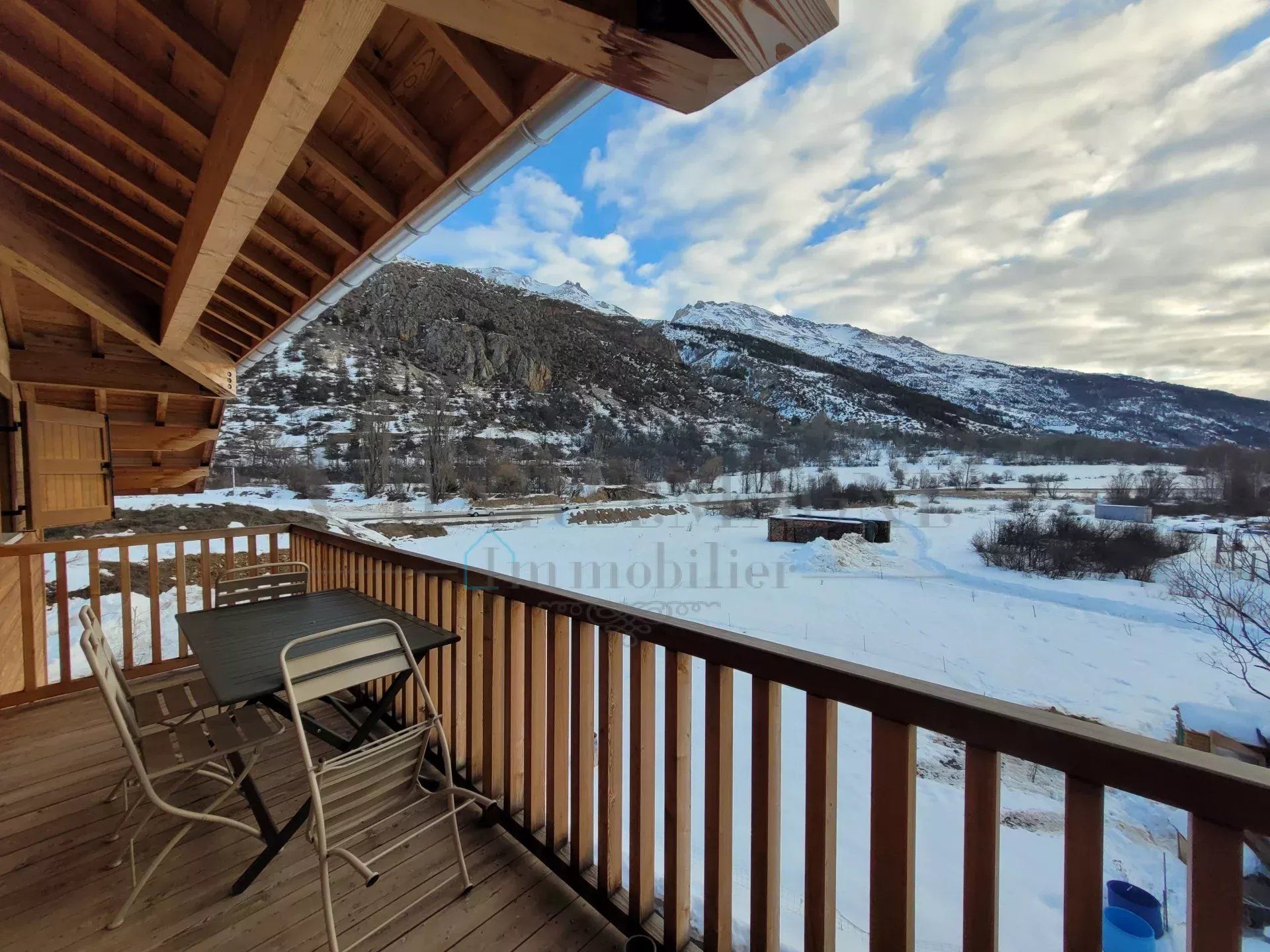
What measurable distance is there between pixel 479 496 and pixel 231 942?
14.3 m

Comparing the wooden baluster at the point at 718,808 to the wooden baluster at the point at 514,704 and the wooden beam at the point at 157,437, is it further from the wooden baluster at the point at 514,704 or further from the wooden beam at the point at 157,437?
the wooden beam at the point at 157,437

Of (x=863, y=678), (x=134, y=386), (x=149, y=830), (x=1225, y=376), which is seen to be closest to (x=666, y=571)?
(x=134, y=386)

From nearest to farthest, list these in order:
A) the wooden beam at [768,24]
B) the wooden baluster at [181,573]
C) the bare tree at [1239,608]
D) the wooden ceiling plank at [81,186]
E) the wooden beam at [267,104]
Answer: the wooden beam at [768,24] < the wooden beam at [267,104] < the wooden ceiling plank at [81,186] < the wooden baluster at [181,573] < the bare tree at [1239,608]

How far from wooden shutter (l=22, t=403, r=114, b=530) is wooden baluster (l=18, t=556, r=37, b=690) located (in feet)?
4.98

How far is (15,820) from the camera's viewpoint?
5.87 feet

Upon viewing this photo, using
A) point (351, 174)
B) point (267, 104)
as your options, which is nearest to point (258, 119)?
point (267, 104)

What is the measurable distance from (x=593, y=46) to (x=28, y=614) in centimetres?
384

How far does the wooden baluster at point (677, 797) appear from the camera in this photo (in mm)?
1218

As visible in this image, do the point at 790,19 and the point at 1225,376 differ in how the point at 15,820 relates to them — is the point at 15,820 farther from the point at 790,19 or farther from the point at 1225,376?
the point at 1225,376

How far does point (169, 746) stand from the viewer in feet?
5.22

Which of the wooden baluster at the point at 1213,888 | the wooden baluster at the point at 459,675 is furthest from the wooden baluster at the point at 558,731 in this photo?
the wooden baluster at the point at 1213,888

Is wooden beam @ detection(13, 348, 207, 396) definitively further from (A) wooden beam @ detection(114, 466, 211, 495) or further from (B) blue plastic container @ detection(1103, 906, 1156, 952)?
(B) blue plastic container @ detection(1103, 906, 1156, 952)

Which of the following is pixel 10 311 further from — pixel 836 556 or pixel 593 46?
pixel 836 556

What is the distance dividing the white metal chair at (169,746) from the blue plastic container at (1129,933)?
3.05 m
